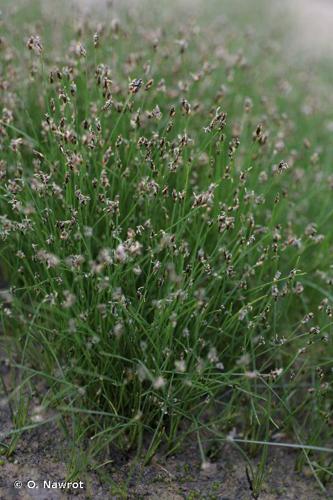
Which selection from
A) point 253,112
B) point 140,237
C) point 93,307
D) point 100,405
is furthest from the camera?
point 253,112

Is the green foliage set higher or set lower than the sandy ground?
higher

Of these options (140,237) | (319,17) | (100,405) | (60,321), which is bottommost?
(100,405)

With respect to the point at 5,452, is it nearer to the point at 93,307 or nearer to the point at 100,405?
the point at 100,405

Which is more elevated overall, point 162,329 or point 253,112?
point 253,112

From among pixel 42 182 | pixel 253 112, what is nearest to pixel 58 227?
pixel 42 182

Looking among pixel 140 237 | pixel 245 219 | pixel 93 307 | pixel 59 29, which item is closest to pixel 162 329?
pixel 93 307

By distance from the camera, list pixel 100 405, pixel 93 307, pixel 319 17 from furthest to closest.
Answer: pixel 319 17, pixel 100 405, pixel 93 307

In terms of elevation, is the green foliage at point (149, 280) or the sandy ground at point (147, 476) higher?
the green foliage at point (149, 280)

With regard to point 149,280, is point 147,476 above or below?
below

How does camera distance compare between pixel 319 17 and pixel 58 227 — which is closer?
pixel 58 227

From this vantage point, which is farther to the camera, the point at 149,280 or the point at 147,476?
the point at 149,280
